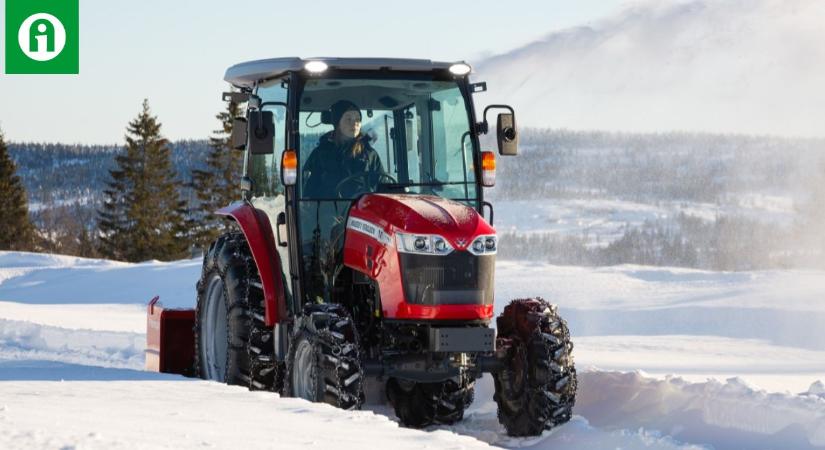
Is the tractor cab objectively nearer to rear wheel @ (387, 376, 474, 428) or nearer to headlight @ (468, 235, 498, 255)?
headlight @ (468, 235, 498, 255)

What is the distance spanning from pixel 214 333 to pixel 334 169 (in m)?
2.03

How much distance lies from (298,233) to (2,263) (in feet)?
92.6

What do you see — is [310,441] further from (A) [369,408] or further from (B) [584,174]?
(B) [584,174]

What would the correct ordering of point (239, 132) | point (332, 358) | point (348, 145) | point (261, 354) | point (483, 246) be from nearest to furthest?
point (332, 358), point (483, 246), point (348, 145), point (239, 132), point (261, 354)

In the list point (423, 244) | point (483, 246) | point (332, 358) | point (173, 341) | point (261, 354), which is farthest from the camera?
point (173, 341)

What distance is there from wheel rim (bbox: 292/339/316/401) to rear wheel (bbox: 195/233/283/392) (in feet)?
2.87

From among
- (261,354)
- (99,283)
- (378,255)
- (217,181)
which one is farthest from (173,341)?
(217,181)

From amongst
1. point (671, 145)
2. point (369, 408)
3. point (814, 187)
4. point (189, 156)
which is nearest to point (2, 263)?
point (369, 408)

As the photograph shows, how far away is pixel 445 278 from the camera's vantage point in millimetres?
7570

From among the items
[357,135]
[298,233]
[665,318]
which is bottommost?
[665,318]

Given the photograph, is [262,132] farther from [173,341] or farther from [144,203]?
[144,203]

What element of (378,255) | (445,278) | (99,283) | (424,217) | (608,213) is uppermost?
(424,217)

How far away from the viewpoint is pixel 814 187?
5488 cm

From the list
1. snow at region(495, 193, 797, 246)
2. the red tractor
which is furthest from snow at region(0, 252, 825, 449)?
snow at region(495, 193, 797, 246)
